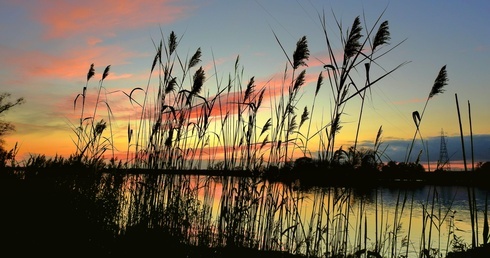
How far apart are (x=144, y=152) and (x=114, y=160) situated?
2908 millimetres

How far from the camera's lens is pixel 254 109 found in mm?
5426

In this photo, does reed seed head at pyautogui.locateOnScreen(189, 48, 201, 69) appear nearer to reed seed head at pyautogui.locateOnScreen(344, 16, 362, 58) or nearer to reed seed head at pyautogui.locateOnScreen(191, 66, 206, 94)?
reed seed head at pyautogui.locateOnScreen(191, 66, 206, 94)

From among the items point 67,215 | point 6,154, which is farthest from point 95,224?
point 6,154

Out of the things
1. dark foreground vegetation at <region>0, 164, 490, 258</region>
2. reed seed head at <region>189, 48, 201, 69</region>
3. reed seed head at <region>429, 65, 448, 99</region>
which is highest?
reed seed head at <region>189, 48, 201, 69</region>

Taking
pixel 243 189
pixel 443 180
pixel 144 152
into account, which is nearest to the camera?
pixel 443 180

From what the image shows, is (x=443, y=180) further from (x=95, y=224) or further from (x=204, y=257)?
(x=95, y=224)

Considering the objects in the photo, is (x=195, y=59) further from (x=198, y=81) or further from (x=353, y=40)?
(x=353, y=40)

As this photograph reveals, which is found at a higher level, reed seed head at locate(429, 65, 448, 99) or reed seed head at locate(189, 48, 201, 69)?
reed seed head at locate(189, 48, 201, 69)

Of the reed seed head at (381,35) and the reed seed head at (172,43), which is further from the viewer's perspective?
the reed seed head at (172,43)

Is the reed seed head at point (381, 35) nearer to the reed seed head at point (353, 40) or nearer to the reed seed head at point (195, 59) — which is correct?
the reed seed head at point (353, 40)

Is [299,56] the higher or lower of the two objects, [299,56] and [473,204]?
the higher

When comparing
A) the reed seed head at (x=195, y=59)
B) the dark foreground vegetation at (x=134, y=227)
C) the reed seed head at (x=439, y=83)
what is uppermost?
the reed seed head at (x=195, y=59)

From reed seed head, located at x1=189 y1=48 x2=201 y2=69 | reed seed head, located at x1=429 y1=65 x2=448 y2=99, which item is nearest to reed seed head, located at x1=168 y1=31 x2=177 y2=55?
reed seed head, located at x1=189 y1=48 x2=201 y2=69

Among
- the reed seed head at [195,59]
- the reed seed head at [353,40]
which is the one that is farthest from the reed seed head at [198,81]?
the reed seed head at [353,40]
